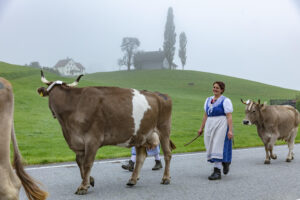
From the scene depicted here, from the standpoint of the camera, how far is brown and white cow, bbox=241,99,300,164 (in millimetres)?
9977

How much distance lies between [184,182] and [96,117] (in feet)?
7.53

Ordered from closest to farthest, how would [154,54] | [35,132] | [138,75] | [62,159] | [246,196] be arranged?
[246,196], [62,159], [35,132], [138,75], [154,54]

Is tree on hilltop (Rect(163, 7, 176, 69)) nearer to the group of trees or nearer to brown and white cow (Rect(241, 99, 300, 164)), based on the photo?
the group of trees

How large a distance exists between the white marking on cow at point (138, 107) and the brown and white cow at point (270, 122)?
175 inches

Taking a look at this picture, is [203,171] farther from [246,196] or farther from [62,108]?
[62,108]

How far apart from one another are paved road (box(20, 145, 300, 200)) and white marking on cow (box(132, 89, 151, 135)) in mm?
1186

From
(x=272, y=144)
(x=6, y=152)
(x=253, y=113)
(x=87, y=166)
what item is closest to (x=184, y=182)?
(x=87, y=166)

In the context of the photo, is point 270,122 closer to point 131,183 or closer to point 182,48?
point 131,183

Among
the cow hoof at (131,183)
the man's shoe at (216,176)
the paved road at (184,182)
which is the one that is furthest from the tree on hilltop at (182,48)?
the cow hoof at (131,183)

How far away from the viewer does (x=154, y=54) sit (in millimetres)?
103125

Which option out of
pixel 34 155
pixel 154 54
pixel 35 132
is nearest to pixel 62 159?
pixel 34 155

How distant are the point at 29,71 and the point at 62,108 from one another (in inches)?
2260

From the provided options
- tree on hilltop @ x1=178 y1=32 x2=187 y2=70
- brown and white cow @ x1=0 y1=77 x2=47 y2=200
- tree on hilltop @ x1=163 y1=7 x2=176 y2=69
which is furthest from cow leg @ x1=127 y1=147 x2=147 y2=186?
tree on hilltop @ x1=178 y1=32 x2=187 y2=70

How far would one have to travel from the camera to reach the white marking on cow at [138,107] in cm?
648
